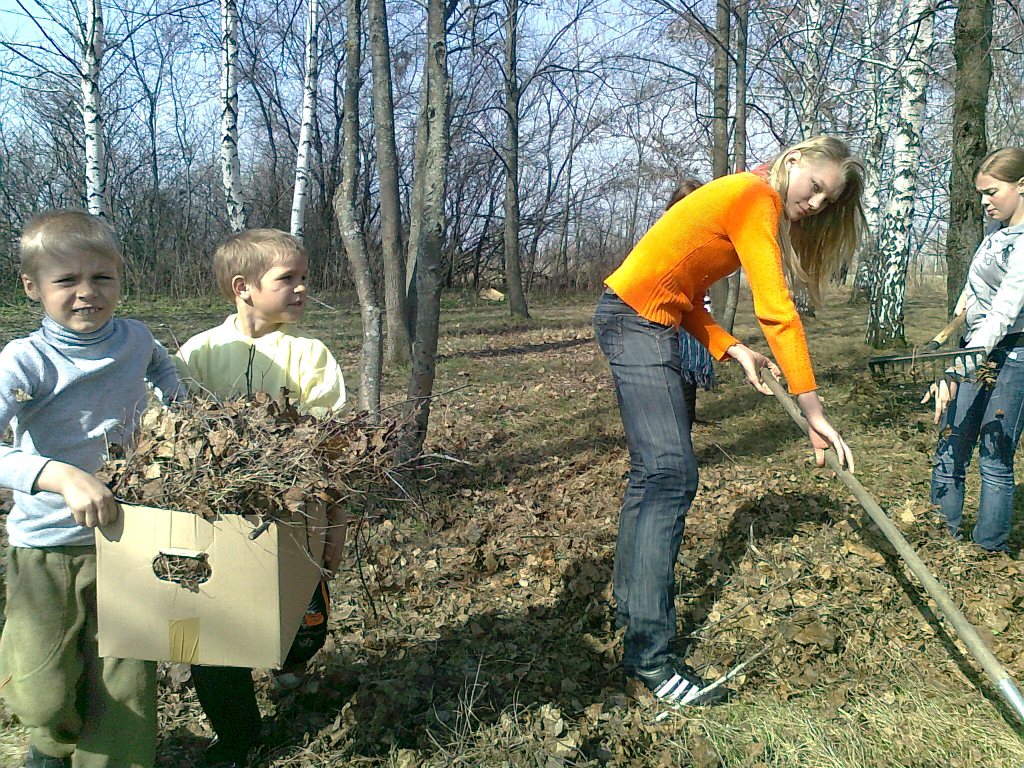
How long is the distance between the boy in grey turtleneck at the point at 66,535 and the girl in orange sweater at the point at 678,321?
166 centimetres

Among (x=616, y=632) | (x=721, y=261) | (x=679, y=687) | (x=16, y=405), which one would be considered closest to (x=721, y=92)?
(x=721, y=261)

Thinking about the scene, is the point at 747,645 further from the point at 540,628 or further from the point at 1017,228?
the point at 1017,228

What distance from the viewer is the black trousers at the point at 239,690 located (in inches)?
91.3

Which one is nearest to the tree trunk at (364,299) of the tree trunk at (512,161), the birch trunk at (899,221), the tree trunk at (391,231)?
the tree trunk at (391,231)

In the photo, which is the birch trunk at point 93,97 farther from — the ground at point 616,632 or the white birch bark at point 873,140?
the white birch bark at point 873,140

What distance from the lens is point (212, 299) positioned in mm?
19469

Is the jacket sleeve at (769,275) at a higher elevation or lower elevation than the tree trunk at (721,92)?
lower

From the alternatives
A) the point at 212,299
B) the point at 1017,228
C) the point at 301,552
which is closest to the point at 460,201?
the point at 212,299

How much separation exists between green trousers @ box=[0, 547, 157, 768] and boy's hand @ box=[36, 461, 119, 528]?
0.45m

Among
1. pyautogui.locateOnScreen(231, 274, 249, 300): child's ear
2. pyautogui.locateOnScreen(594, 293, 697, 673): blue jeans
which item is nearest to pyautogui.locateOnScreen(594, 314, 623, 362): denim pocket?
pyautogui.locateOnScreen(594, 293, 697, 673): blue jeans

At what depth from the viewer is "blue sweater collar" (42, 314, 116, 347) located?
6.88 feet

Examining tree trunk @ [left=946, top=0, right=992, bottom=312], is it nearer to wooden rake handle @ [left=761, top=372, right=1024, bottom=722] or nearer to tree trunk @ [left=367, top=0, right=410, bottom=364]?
wooden rake handle @ [left=761, top=372, right=1024, bottom=722]

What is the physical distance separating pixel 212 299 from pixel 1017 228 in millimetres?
18777

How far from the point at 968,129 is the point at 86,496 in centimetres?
823
